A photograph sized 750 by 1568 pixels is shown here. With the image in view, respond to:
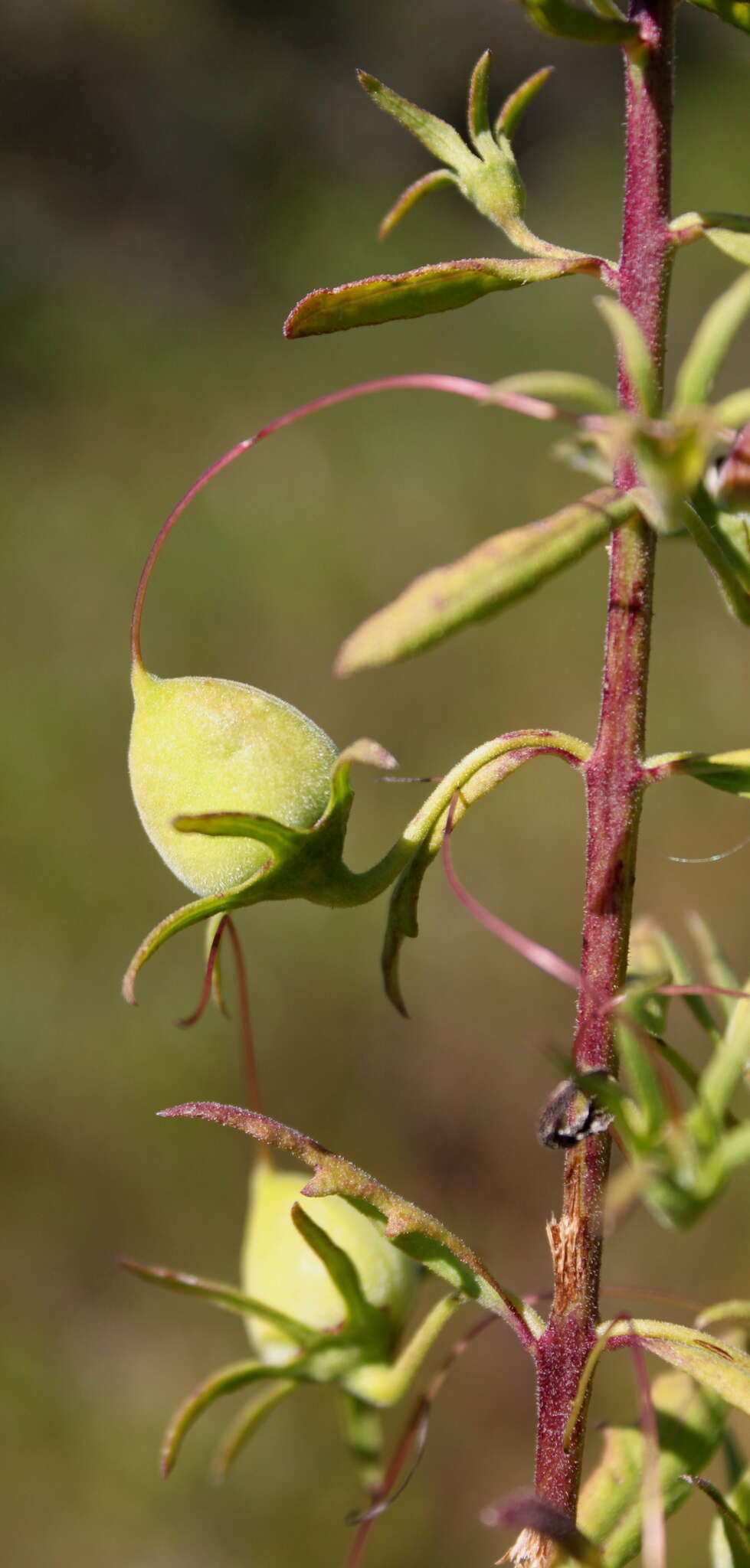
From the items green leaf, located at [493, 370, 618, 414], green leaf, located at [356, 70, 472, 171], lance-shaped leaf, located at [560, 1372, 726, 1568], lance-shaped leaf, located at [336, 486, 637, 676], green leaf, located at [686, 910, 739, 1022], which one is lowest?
lance-shaped leaf, located at [560, 1372, 726, 1568]

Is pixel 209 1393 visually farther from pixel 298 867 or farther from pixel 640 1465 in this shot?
pixel 298 867

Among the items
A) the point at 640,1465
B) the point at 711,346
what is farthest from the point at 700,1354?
the point at 711,346

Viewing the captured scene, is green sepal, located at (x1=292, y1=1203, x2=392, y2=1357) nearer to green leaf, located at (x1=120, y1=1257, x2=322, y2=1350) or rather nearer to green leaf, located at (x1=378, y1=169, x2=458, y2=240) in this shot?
green leaf, located at (x1=120, y1=1257, x2=322, y2=1350)

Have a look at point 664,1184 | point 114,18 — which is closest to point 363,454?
point 114,18

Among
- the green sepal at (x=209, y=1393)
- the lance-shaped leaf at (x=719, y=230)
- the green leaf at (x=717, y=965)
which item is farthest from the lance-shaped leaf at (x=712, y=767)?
the green sepal at (x=209, y=1393)

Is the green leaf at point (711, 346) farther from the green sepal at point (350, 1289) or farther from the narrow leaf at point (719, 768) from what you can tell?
the green sepal at point (350, 1289)

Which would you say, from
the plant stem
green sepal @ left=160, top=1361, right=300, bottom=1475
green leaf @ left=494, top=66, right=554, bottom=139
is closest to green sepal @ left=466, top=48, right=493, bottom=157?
green leaf @ left=494, top=66, right=554, bottom=139

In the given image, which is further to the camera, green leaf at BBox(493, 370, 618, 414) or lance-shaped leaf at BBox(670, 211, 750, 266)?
lance-shaped leaf at BBox(670, 211, 750, 266)
